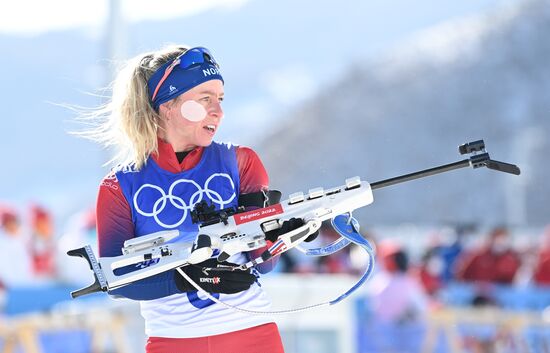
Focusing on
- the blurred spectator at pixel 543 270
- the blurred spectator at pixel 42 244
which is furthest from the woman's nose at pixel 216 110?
the blurred spectator at pixel 543 270

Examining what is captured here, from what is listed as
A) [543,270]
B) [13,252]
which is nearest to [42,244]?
[13,252]

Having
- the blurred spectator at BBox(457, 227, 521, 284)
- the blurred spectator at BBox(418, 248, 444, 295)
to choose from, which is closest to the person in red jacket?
the blurred spectator at BBox(418, 248, 444, 295)

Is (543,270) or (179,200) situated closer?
(179,200)

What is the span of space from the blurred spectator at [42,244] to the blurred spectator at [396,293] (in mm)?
2935

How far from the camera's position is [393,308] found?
32.5 ft

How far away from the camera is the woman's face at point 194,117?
141 inches

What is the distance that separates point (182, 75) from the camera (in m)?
3.60

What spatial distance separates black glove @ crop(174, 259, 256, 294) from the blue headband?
615 millimetres

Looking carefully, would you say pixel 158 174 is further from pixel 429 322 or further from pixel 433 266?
pixel 433 266

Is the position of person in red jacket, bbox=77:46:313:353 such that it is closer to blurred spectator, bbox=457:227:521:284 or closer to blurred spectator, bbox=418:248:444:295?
blurred spectator, bbox=418:248:444:295

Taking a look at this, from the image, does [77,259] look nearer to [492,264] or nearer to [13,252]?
[13,252]

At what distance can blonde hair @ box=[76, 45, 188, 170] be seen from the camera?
143 inches

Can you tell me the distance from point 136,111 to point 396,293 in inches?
262

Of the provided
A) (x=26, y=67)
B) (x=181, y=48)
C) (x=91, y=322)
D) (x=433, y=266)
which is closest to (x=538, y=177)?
(x=26, y=67)
